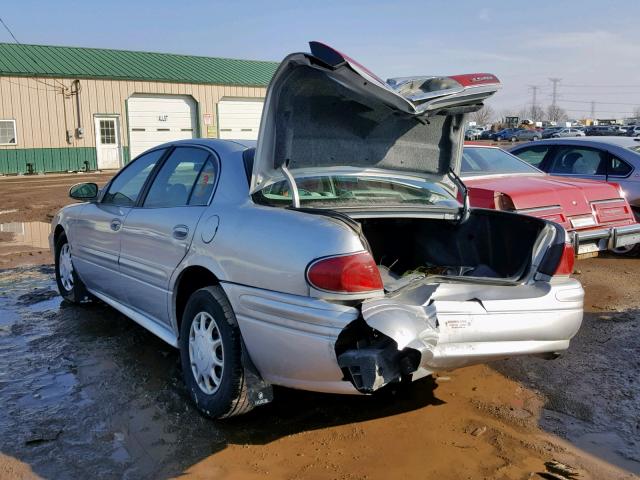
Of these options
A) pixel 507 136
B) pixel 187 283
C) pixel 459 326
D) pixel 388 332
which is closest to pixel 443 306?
pixel 459 326

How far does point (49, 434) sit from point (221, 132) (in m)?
29.0

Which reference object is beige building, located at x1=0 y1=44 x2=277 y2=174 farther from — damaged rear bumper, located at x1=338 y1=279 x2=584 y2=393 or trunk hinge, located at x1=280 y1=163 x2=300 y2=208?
damaged rear bumper, located at x1=338 y1=279 x2=584 y2=393

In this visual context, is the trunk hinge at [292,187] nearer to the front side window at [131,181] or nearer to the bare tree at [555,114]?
the front side window at [131,181]

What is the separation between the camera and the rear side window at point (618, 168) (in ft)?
27.3

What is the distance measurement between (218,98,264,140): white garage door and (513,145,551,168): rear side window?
75.9 feet

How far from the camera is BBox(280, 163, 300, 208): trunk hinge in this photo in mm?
3584

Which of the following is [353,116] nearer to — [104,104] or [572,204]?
[572,204]

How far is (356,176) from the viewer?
4211mm

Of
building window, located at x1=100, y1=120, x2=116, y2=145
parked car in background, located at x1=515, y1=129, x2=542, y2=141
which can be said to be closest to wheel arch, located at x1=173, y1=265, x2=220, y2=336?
building window, located at x1=100, y1=120, x2=116, y2=145

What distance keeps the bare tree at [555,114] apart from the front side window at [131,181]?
143883mm

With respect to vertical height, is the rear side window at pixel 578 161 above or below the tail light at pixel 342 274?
above

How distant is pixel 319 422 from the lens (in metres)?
3.67

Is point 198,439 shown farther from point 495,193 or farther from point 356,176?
point 495,193

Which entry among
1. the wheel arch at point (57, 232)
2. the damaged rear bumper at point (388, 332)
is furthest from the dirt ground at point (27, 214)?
the damaged rear bumper at point (388, 332)
